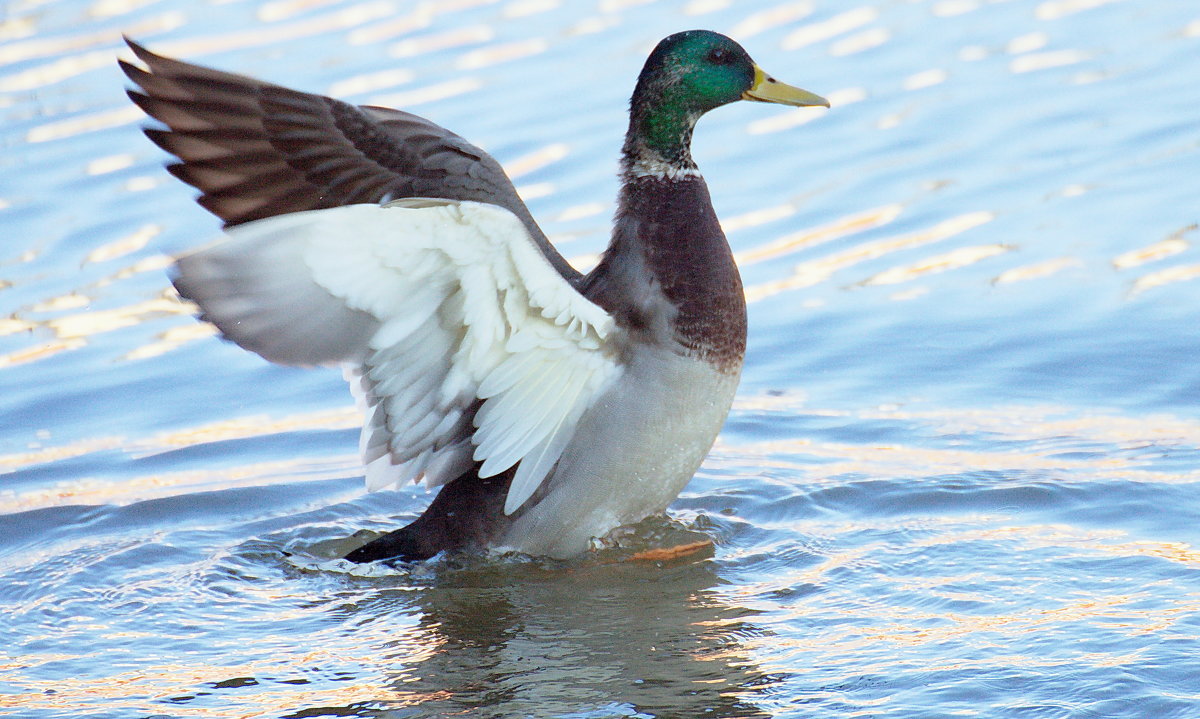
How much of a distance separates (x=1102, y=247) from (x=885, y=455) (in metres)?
2.16

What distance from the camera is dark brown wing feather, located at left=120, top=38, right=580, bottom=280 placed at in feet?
17.4

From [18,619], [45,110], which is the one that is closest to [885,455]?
[18,619]

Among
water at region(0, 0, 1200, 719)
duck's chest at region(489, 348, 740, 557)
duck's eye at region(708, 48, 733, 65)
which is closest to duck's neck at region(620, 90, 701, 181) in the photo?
duck's eye at region(708, 48, 733, 65)

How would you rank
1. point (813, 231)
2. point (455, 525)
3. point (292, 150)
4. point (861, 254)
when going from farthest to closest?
point (813, 231) < point (861, 254) < point (292, 150) < point (455, 525)

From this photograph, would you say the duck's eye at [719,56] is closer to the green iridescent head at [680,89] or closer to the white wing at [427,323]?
the green iridescent head at [680,89]

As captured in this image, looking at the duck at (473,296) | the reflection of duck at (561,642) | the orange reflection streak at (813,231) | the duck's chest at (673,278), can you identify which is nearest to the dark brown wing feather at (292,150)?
the duck at (473,296)

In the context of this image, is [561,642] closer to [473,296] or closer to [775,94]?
[473,296]

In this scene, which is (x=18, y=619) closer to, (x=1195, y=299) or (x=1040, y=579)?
(x=1040, y=579)

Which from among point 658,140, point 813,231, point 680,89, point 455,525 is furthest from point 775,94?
point 813,231

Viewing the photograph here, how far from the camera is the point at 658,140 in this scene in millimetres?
5504

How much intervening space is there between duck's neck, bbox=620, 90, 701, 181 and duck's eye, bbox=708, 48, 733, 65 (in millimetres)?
196

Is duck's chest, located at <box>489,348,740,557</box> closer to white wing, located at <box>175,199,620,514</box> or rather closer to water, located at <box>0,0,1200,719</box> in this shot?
white wing, located at <box>175,199,620,514</box>

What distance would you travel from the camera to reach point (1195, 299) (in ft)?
23.5

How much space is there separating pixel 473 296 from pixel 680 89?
1.25 m
